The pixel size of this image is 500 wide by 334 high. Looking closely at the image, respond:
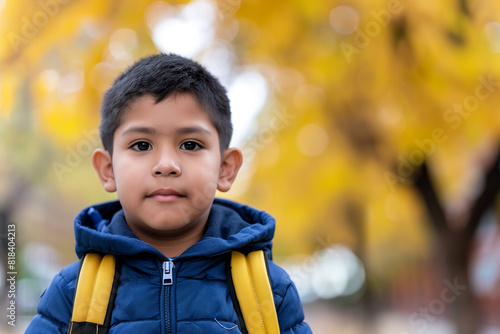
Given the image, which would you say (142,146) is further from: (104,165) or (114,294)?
(114,294)

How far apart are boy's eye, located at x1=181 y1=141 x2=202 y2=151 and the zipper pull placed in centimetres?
43

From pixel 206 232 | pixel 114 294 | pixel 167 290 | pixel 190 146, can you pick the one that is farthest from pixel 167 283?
pixel 190 146

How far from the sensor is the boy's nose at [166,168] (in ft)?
6.08

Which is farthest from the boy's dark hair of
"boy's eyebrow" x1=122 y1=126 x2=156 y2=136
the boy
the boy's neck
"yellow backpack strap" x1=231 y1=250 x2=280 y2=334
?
"yellow backpack strap" x1=231 y1=250 x2=280 y2=334

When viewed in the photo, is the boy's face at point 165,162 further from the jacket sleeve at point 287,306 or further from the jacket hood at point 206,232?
the jacket sleeve at point 287,306

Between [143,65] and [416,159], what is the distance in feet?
15.3

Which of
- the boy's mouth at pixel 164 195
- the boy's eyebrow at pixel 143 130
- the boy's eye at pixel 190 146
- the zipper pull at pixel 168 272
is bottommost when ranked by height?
the zipper pull at pixel 168 272

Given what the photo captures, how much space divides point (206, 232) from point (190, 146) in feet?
1.22

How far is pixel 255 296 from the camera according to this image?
1.91m

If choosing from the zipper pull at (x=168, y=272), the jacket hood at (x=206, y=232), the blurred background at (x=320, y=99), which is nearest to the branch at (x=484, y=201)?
the blurred background at (x=320, y=99)

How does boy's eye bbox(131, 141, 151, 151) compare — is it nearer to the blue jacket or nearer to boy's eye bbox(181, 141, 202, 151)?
boy's eye bbox(181, 141, 202, 151)

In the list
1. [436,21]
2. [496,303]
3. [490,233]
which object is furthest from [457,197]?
[496,303]

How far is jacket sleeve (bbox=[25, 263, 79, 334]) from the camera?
185 centimetres

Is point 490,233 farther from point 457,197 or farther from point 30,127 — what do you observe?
point 30,127
